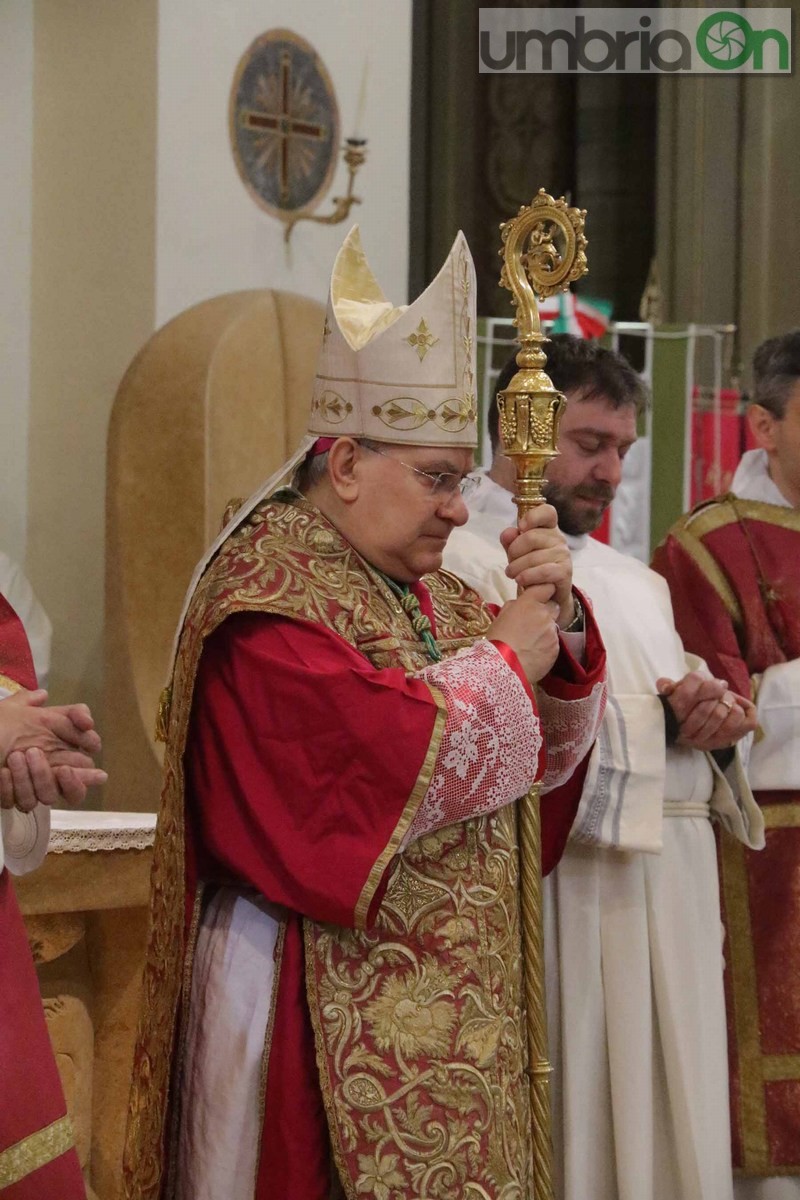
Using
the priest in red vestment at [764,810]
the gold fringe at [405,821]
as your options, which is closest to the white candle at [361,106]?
the priest in red vestment at [764,810]

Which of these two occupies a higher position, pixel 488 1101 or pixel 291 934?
pixel 291 934

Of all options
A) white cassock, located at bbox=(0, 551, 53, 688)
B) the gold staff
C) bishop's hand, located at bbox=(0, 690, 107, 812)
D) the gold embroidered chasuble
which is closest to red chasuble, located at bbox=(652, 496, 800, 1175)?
the gold staff

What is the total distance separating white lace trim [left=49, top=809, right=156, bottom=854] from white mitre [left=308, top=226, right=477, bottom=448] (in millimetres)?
1197

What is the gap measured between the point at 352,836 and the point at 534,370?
0.88 metres

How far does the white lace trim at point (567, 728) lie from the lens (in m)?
3.02

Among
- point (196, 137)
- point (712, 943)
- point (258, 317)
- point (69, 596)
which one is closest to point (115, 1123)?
point (712, 943)

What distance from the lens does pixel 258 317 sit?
5.55m

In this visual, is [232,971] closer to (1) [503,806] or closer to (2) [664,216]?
(1) [503,806]

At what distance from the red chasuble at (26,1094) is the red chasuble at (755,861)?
6.05 feet

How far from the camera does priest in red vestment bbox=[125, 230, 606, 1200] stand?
8.63 ft

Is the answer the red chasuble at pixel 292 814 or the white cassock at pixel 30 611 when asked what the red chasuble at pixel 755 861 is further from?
the white cassock at pixel 30 611

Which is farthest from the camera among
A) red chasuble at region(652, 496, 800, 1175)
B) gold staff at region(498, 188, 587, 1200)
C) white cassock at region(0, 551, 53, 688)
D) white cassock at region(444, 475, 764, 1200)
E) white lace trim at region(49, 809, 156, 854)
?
white cassock at region(0, 551, 53, 688)

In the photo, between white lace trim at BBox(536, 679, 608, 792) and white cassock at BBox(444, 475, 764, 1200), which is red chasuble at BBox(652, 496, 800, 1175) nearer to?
white cassock at BBox(444, 475, 764, 1200)

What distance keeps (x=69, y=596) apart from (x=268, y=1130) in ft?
11.4
